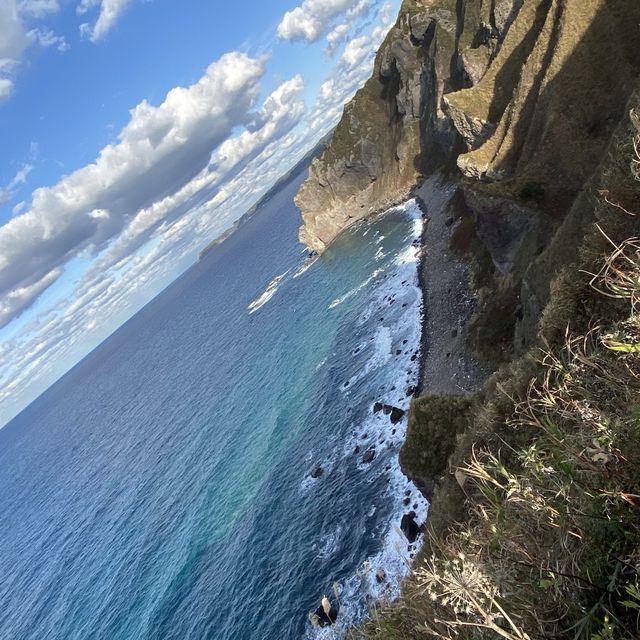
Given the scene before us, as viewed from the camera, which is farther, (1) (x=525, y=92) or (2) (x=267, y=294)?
(2) (x=267, y=294)

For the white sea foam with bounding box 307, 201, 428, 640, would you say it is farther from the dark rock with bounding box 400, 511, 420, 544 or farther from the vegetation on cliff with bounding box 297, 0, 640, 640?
the vegetation on cliff with bounding box 297, 0, 640, 640

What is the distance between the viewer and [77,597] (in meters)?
53.3

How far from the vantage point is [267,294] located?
134m

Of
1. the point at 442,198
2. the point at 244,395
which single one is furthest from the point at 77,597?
the point at 442,198

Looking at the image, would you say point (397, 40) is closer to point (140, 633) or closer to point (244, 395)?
point (244, 395)

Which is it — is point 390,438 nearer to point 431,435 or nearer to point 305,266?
point 431,435

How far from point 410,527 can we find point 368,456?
33.4 ft

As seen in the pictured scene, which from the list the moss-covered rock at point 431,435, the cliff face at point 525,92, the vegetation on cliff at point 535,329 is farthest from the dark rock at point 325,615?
the cliff face at point 525,92

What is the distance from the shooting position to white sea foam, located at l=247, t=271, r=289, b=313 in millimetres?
127562

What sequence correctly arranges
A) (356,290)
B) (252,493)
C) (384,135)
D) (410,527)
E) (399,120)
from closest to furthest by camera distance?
(410,527)
(252,493)
(356,290)
(399,120)
(384,135)

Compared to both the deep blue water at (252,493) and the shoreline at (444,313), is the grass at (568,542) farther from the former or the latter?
the shoreline at (444,313)

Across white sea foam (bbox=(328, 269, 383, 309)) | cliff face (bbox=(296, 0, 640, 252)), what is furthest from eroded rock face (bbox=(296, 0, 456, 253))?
white sea foam (bbox=(328, 269, 383, 309))

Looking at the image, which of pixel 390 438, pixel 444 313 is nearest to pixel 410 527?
pixel 390 438

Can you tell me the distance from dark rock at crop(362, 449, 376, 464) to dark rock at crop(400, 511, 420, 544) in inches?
333
